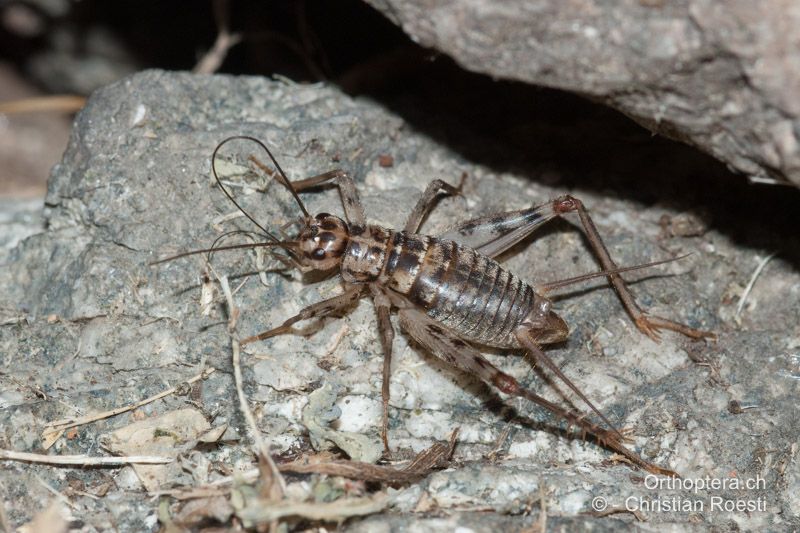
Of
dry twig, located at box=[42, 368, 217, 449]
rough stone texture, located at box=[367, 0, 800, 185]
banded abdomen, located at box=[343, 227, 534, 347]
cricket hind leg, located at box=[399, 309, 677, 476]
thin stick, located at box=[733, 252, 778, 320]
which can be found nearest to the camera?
rough stone texture, located at box=[367, 0, 800, 185]

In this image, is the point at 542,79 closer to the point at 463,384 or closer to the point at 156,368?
the point at 463,384

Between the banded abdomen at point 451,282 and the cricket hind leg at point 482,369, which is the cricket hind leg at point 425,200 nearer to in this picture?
the banded abdomen at point 451,282

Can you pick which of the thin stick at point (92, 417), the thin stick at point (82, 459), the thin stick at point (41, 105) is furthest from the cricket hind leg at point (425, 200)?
the thin stick at point (41, 105)

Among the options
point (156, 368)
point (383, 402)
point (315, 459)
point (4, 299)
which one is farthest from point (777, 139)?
point (4, 299)

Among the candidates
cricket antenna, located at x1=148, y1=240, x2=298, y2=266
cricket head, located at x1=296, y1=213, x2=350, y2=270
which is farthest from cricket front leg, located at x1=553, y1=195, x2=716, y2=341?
cricket antenna, located at x1=148, y1=240, x2=298, y2=266

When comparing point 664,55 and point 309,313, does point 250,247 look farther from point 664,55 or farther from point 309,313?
point 664,55

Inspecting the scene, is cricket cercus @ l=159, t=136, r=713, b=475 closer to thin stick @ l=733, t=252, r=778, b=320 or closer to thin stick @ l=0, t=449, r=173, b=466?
thin stick @ l=733, t=252, r=778, b=320
